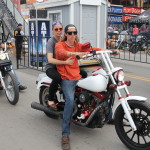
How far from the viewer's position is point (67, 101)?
12.5 ft

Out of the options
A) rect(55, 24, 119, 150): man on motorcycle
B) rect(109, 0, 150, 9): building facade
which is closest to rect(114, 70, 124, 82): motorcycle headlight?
rect(55, 24, 119, 150): man on motorcycle

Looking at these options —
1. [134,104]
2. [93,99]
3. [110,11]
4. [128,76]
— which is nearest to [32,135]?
[93,99]

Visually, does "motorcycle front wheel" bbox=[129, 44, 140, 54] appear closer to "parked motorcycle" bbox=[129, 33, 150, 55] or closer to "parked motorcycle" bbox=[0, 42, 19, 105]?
"parked motorcycle" bbox=[129, 33, 150, 55]

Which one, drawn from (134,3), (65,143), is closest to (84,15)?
(65,143)

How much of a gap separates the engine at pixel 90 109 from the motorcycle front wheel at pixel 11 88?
6.53 feet

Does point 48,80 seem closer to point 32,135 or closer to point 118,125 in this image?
point 32,135

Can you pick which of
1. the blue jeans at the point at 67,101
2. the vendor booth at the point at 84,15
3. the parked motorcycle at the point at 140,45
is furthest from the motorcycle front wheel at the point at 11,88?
the parked motorcycle at the point at 140,45

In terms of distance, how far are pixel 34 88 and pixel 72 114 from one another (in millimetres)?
3425

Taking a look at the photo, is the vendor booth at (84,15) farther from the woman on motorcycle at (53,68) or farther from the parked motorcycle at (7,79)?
the woman on motorcycle at (53,68)

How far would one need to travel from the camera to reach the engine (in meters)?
3.76

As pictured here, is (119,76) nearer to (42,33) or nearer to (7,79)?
(7,79)

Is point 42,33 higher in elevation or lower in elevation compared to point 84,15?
lower

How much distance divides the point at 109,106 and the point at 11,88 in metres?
2.68

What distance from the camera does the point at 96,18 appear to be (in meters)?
12.5
